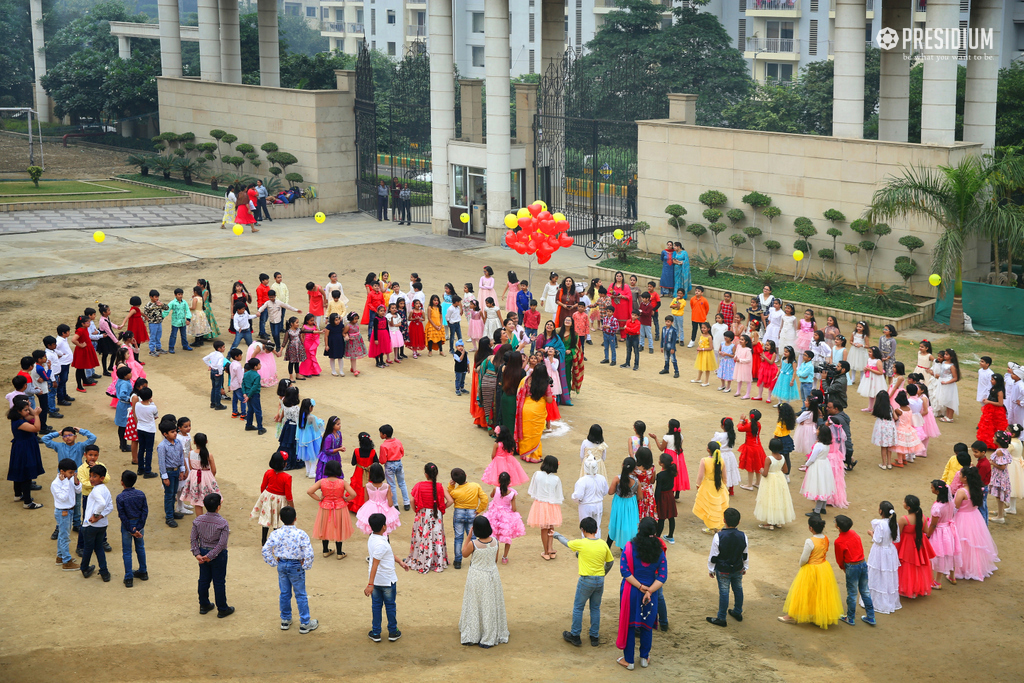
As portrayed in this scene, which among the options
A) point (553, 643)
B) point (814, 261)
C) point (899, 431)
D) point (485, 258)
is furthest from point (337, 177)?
point (553, 643)

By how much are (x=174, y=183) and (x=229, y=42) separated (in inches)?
240

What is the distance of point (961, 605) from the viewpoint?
11648mm

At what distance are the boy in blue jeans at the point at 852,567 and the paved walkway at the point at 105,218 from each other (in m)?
27.2

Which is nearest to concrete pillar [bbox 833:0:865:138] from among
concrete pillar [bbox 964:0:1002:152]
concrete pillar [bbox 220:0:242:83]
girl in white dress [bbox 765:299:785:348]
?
concrete pillar [bbox 964:0:1002:152]

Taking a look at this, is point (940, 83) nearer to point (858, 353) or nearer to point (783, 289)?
point (783, 289)

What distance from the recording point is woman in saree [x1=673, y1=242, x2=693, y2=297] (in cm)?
2356

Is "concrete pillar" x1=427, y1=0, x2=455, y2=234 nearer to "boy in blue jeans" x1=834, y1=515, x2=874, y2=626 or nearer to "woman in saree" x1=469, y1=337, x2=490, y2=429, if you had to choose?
"woman in saree" x1=469, y1=337, x2=490, y2=429

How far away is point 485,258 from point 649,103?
22.2 meters

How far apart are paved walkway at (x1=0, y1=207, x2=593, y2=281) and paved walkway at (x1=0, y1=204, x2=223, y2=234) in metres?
0.45

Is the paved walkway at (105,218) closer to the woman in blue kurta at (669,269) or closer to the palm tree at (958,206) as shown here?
the woman in blue kurta at (669,269)

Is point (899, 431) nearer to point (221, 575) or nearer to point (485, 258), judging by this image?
point (221, 575)

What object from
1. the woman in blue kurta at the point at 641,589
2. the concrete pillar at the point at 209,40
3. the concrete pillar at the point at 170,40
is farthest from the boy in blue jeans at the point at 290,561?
the concrete pillar at the point at 170,40

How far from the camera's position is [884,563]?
11203mm

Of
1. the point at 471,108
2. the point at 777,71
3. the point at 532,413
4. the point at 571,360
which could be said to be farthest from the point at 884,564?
the point at 777,71
